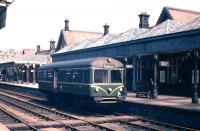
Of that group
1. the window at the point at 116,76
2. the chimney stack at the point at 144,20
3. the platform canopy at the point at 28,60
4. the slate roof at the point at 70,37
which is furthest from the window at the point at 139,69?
the slate roof at the point at 70,37

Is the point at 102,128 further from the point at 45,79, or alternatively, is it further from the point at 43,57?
the point at 43,57

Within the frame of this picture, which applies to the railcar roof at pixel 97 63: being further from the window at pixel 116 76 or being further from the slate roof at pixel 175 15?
the slate roof at pixel 175 15

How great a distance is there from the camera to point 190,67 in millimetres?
22188

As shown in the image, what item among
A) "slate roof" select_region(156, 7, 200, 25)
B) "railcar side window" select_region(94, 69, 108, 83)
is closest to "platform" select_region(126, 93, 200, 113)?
"railcar side window" select_region(94, 69, 108, 83)

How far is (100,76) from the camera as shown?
17766 millimetres

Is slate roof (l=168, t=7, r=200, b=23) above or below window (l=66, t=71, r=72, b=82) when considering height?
above

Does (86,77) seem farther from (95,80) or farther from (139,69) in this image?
(139,69)

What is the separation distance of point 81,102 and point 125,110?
2.66 m

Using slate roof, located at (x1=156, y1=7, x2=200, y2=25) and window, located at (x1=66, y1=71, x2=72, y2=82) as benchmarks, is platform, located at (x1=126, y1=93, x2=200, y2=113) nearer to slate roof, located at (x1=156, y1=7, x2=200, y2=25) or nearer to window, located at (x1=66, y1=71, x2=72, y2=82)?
window, located at (x1=66, y1=71, x2=72, y2=82)

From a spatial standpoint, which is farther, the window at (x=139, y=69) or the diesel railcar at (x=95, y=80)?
the window at (x=139, y=69)

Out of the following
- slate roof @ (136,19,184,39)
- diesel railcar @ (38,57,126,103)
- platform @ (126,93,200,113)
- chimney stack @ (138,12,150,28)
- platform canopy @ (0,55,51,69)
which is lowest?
platform @ (126,93,200,113)

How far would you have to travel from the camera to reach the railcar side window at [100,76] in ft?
57.7

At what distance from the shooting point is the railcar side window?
17.6m

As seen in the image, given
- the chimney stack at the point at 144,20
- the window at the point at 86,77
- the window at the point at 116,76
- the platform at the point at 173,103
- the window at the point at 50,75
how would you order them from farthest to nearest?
the chimney stack at the point at 144,20 < the window at the point at 50,75 < the window at the point at 116,76 < the window at the point at 86,77 < the platform at the point at 173,103
